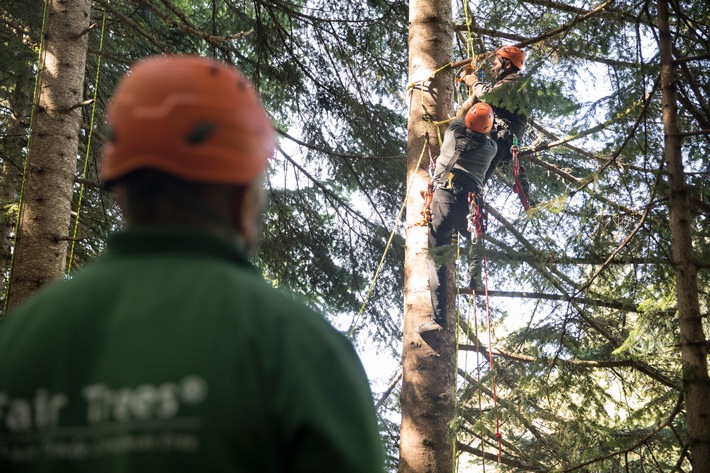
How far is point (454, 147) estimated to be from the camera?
578 cm

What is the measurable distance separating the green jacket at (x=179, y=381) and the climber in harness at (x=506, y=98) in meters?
4.25

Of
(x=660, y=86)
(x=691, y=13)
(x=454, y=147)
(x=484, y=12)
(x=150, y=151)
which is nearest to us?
(x=150, y=151)

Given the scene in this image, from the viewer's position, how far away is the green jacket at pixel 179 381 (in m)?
1.10

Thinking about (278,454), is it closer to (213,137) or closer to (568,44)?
(213,137)

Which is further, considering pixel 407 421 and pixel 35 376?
pixel 407 421

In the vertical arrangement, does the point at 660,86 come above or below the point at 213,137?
above

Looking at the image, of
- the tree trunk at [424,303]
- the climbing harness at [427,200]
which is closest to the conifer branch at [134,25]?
the tree trunk at [424,303]

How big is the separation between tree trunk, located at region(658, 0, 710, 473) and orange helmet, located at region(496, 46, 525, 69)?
1866mm

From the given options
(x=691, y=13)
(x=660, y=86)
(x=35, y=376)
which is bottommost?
(x=35, y=376)

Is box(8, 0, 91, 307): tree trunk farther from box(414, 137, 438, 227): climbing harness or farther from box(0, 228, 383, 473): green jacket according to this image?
box(0, 228, 383, 473): green jacket

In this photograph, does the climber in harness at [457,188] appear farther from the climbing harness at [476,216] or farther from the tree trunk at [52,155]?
the tree trunk at [52,155]

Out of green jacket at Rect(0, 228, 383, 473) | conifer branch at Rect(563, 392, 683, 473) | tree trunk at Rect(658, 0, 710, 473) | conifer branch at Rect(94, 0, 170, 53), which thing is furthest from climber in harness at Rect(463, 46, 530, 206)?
green jacket at Rect(0, 228, 383, 473)

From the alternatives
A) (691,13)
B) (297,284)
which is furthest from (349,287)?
(691,13)

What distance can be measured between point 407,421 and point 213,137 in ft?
14.5
